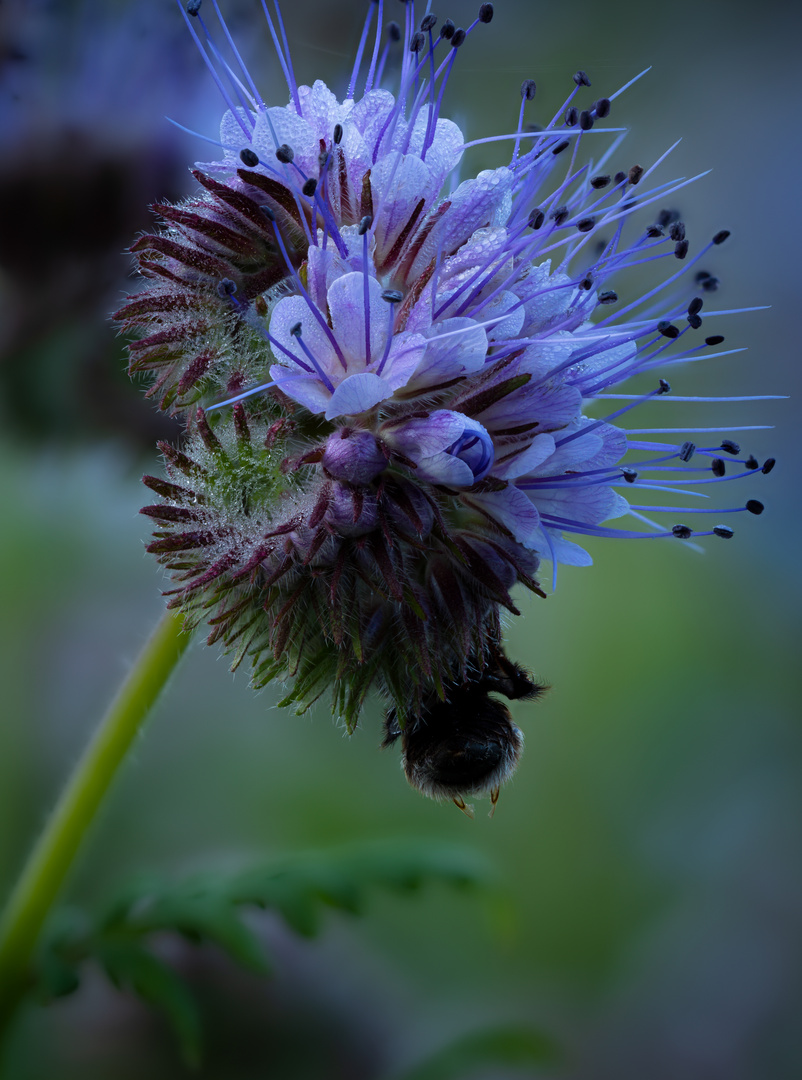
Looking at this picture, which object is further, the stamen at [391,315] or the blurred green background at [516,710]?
the blurred green background at [516,710]

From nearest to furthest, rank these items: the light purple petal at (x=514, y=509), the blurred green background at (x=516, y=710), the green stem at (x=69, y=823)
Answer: the light purple petal at (x=514, y=509) < the green stem at (x=69, y=823) < the blurred green background at (x=516, y=710)

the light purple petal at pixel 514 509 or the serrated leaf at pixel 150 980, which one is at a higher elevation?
the light purple petal at pixel 514 509

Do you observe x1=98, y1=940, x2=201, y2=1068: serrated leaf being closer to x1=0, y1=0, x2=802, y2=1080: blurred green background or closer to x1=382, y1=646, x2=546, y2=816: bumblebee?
x1=382, y1=646, x2=546, y2=816: bumblebee

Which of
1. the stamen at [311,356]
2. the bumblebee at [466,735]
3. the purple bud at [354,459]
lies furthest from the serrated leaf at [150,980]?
the stamen at [311,356]

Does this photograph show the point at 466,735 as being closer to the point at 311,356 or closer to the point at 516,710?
the point at 311,356

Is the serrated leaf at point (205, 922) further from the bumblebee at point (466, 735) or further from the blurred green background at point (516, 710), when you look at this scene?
the blurred green background at point (516, 710)

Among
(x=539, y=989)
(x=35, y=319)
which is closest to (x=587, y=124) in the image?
(x=35, y=319)
